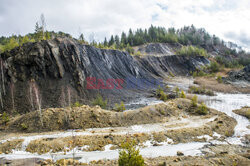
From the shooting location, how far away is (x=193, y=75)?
61.2 metres

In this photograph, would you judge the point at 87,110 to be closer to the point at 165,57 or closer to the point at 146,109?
the point at 146,109

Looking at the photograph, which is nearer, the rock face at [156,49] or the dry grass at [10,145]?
the dry grass at [10,145]

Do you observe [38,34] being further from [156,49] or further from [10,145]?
[156,49]

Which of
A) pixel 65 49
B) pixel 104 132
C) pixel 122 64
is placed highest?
pixel 65 49

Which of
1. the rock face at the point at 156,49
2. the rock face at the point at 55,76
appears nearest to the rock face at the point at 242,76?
the rock face at the point at 156,49

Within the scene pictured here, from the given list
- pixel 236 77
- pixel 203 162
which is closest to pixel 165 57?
pixel 236 77

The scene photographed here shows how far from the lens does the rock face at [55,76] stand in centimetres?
2359

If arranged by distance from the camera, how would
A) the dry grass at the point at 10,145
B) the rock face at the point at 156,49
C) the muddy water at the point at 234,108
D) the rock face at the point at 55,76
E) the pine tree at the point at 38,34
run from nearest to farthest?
the dry grass at the point at 10,145, the muddy water at the point at 234,108, the rock face at the point at 55,76, the pine tree at the point at 38,34, the rock face at the point at 156,49

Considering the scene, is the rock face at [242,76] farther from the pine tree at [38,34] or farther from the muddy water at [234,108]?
the pine tree at [38,34]

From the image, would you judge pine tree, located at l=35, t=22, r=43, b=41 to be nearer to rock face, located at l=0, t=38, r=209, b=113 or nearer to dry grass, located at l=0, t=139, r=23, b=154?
rock face, located at l=0, t=38, r=209, b=113

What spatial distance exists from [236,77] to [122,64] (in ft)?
141

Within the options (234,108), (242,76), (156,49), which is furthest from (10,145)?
(156,49)

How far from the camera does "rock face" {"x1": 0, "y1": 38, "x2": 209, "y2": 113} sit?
23594mm

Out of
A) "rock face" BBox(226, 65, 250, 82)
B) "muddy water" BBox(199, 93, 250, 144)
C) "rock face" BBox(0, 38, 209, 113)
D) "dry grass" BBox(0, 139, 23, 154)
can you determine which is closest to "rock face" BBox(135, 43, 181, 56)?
"rock face" BBox(226, 65, 250, 82)
